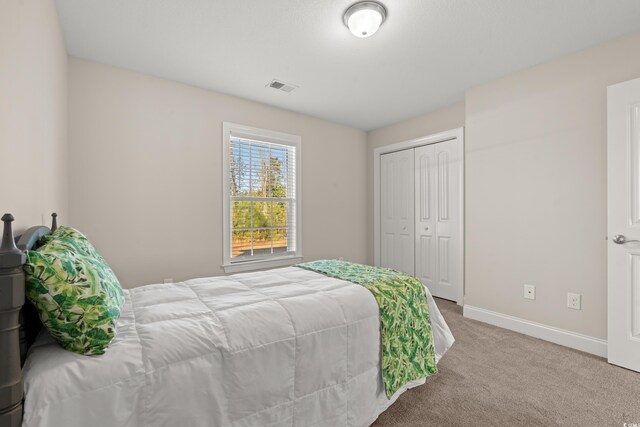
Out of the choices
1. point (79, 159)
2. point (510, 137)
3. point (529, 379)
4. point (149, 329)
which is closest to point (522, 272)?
point (529, 379)

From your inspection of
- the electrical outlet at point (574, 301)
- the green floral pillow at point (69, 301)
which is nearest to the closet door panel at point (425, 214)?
the electrical outlet at point (574, 301)

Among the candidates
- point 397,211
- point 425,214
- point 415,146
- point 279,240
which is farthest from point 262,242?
point 415,146

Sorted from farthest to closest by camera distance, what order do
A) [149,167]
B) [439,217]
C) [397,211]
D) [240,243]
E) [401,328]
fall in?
[397,211] < [439,217] < [240,243] < [149,167] < [401,328]

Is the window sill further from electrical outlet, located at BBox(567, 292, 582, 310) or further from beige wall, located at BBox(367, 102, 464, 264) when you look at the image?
electrical outlet, located at BBox(567, 292, 582, 310)

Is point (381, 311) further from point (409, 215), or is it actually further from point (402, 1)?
point (409, 215)

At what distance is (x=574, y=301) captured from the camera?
2.60 m

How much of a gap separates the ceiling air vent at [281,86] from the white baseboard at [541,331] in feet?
10.4

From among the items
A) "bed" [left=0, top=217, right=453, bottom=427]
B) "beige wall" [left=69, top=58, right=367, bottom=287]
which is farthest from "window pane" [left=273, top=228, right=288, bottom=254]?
"bed" [left=0, top=217, right=453, bottom=427]

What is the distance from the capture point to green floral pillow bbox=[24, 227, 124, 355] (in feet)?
2.95

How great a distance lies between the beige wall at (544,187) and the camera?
97.7 inches

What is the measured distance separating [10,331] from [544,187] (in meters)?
3.59

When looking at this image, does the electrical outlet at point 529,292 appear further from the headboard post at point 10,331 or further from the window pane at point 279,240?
the headboard post at point 10,331

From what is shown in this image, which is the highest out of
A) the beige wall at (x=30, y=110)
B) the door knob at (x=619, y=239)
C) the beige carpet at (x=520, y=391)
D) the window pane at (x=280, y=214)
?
the beige wall at (x=30, y=110)

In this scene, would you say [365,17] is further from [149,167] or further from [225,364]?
[149,167]
